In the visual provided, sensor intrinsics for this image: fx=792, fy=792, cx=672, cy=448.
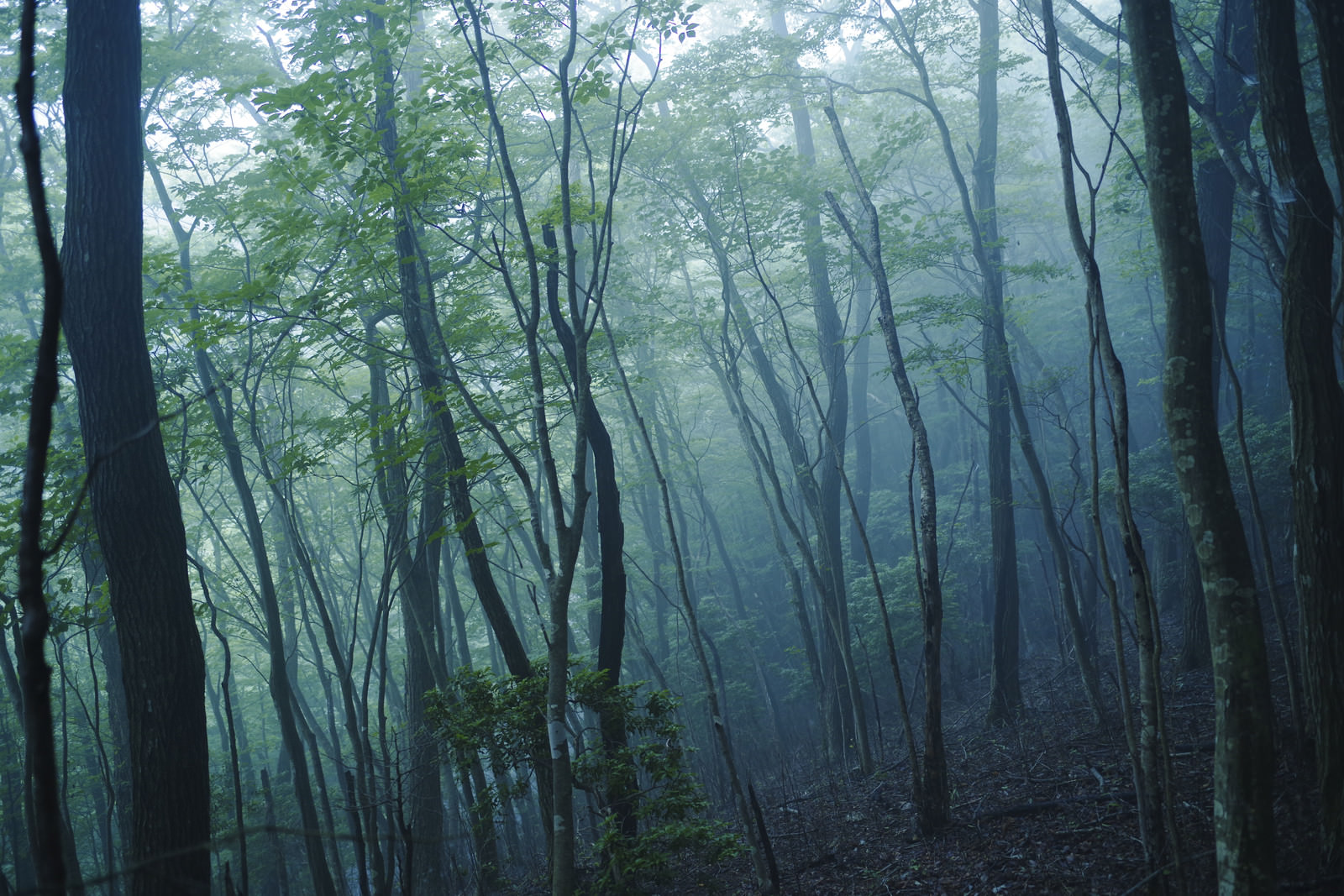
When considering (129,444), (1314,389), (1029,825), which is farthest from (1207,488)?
(129,444)

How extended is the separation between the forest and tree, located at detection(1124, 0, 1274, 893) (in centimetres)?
2

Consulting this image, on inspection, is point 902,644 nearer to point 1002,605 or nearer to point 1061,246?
point 1002,605

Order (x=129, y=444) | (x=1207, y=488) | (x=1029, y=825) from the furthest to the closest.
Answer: (x=1029, y=825) → (x=129, y=444) → (x=1207, y=488)

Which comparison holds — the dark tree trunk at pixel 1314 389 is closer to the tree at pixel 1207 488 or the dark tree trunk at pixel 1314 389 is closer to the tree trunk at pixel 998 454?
the tree at pixel 1207 488

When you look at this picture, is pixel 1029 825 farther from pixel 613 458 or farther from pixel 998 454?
pixel 998 454

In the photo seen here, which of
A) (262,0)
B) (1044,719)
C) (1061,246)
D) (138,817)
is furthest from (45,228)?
(1061,246)

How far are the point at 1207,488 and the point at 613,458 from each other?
587cm

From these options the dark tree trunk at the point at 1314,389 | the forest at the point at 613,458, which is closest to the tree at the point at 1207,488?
the forest at the point at 613,458

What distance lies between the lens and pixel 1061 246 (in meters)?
30.2

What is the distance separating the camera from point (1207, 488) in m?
3.18

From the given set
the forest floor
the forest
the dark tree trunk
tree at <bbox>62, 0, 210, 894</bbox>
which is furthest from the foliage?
the dark tree trunk

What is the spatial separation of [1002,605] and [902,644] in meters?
4.89

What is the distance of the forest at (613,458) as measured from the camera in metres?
3.83

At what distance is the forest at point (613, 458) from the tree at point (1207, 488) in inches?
0.6
